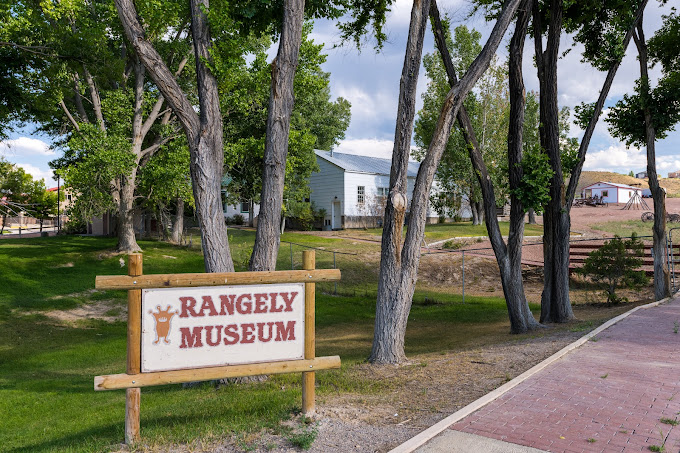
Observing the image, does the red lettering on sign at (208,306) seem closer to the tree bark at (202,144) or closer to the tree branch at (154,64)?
the tree bark at (202,144)

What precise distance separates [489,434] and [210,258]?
4.98 meters

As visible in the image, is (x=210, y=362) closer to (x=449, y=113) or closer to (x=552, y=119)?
(x=449, y=113)

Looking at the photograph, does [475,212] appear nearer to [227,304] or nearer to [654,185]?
[654,185]

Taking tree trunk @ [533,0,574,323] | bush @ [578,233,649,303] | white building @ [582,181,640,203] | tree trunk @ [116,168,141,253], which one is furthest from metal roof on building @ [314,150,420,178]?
white building @ [582,181,640,203]

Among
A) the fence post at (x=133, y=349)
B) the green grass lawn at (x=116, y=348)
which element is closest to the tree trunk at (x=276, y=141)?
the green grass lawn at (x=116, y=348)

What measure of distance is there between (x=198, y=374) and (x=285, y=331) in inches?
37.5

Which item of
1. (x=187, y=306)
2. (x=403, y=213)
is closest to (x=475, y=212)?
(x=403, y=213)

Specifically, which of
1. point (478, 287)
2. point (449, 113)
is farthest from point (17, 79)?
point (478, 287)

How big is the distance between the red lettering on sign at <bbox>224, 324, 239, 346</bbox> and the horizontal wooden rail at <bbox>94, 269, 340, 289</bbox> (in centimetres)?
44

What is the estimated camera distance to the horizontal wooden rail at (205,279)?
4875 mm

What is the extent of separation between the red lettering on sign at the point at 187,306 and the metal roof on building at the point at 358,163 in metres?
34.4

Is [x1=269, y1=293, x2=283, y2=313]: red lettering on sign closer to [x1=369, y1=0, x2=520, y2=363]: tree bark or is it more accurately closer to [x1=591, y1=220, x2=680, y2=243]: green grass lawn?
[x1=369, y1=0, x2=520, y2=363]: tree bark

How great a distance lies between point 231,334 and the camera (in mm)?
5250

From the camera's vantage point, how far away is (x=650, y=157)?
15.6 metres
